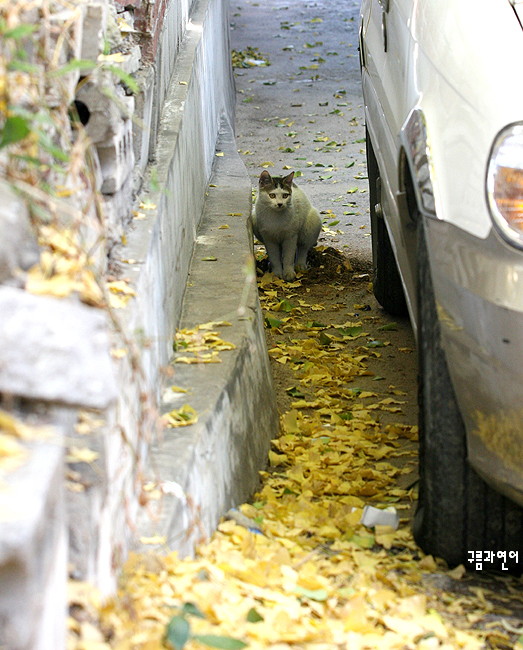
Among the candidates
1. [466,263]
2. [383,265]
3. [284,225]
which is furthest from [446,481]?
[284,225]

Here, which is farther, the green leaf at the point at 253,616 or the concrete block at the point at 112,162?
the concrete block at the point at 112,162

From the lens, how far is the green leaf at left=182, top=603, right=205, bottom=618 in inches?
89.3

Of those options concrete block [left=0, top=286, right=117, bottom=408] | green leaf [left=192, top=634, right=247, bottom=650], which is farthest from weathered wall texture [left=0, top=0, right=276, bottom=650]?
green leaf [left=192, top=634, right=247, bottom=650]

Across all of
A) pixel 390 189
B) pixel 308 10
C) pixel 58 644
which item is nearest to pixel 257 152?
pixel 390 189

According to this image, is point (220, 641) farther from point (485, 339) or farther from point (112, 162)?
point (112, 162)

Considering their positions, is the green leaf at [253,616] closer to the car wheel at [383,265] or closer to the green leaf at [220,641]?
the green leaf at [220,641]

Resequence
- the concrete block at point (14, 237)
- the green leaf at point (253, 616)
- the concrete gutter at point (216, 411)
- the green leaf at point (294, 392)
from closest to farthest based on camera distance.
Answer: the concrete block at point (14, 237)
the green leaf at point (253, 616)
the concrete gutter at point (216, 411)
the green leaf at point (294, 392)

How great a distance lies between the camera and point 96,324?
71.7 inches

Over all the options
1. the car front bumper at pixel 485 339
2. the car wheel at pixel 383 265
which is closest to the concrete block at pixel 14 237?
the car front bumper at pixel 485 339

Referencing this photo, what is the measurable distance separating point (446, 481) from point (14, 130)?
1651mm

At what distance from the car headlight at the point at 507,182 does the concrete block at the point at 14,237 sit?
1.16 metres

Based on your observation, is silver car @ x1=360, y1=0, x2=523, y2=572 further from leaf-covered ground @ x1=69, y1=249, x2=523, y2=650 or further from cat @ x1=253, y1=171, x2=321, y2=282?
cat @ x1=253, y1=171, x2=321, y2=282

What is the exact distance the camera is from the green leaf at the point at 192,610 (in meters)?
2.27

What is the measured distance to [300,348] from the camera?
5328 mm
